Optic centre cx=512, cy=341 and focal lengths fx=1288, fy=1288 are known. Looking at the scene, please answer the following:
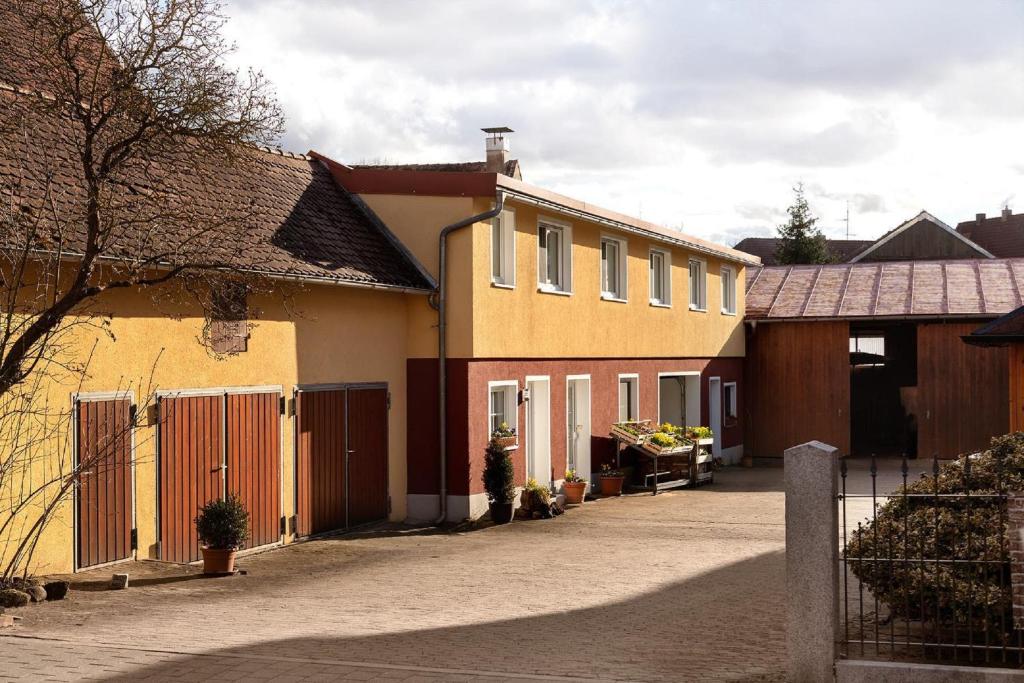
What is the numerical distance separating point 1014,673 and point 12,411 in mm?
9212

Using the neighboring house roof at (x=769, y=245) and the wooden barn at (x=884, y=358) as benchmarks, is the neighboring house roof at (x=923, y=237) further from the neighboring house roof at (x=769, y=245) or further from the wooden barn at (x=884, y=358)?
the neighboring house roof at (x=769, y=245)

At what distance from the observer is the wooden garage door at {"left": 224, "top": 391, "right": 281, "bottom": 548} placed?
1616 cm

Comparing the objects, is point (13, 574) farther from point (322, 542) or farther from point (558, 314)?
point (558, 314)

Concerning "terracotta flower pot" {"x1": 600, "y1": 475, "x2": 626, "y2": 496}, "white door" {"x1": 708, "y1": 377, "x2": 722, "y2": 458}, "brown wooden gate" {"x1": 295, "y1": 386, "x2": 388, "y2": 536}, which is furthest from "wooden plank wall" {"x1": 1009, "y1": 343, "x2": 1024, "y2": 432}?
"white door" {"x1": 708, "y1": 377, "x2": 722, "y2": 458}

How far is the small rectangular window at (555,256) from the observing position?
893 inches

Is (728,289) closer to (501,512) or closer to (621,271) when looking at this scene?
(621,271)

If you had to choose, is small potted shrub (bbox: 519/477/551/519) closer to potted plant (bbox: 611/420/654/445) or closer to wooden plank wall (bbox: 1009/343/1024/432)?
potted plant (bbox: 611/420/654/445)

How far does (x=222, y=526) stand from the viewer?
14.5 metres

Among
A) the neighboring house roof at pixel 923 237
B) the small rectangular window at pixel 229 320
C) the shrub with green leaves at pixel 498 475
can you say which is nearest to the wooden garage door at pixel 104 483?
the small rectangular window at pixel 229 320

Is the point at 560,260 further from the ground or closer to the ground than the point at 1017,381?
further from the ground

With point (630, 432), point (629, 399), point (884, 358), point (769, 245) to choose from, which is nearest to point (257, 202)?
point (630, 432)

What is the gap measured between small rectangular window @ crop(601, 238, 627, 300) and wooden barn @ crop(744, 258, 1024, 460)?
8248 mm

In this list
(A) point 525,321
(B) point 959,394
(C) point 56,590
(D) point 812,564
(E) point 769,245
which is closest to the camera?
(D) point 812,564

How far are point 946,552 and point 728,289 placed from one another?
24.5 metres
